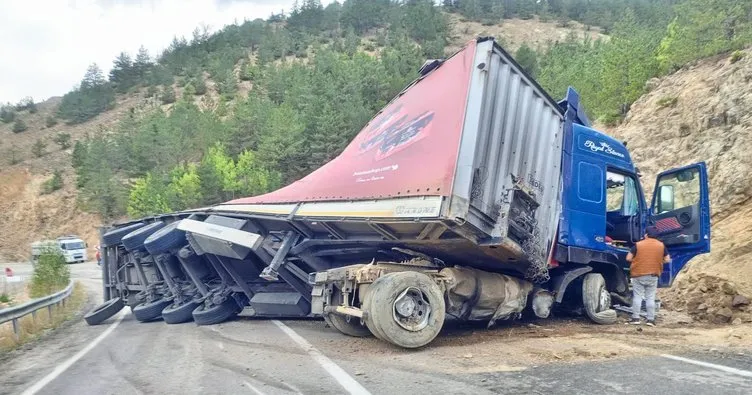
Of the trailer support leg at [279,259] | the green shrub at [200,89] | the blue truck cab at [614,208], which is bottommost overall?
the trailer support leg at [279,259]

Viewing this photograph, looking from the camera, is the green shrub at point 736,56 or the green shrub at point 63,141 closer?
the green shrub at point 736,56

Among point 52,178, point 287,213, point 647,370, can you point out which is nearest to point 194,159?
point 52,178

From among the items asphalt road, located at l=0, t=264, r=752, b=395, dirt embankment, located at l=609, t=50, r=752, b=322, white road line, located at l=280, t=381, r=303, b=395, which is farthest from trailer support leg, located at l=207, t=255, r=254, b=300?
dirt embankment, located at l=609, t=50, r=752, b=322

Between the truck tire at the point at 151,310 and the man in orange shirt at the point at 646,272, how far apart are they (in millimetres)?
7585

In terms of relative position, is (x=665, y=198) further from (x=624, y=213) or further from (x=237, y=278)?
(x=237, y=278)

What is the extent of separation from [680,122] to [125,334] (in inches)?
591

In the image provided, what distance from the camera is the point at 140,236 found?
9.63 meters

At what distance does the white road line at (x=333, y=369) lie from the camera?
169 inches

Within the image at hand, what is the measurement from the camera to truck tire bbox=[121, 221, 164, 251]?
9.59 meters

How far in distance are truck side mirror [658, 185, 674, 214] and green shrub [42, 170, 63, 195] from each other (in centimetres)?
5603

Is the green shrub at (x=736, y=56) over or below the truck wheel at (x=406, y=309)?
over

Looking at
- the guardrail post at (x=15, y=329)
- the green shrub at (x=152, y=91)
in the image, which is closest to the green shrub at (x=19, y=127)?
the green shrub at (x=152, y=91)

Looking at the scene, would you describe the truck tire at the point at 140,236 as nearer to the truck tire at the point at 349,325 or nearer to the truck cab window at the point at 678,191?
the truck tire at the point at 349,325

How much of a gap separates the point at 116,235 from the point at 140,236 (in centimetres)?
130
